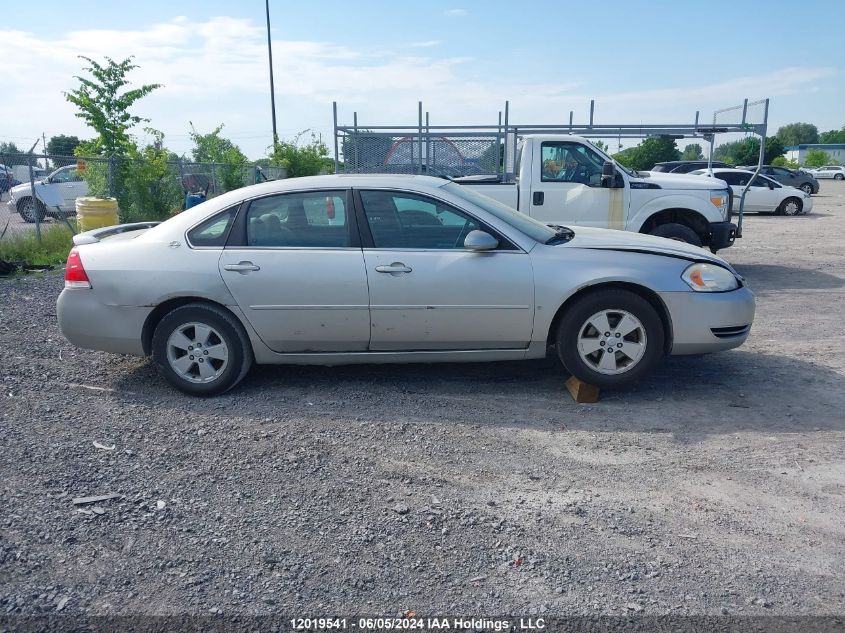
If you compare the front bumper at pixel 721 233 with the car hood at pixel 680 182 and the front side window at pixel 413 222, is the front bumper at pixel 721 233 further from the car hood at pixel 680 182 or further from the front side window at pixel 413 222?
the front side window at pixel 413 222

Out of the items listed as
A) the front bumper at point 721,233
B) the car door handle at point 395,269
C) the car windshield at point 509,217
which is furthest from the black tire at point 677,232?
the car door handle at point 395,269

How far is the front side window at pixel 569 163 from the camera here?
33.2 ft

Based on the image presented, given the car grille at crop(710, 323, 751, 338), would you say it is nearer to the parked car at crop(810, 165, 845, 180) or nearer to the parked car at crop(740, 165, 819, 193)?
the parked car at crop(740, 165, 819, 193)

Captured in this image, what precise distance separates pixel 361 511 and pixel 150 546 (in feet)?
3.28

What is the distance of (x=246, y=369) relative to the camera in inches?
216

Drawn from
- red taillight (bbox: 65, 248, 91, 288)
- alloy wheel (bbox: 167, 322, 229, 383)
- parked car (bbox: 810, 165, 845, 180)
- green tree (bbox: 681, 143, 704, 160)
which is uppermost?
green tree (bbox: 681, 143, 704, 160)

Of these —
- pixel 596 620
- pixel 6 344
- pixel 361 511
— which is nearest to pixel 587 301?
pixel 361 511

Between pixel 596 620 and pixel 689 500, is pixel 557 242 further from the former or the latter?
pixel 596 620

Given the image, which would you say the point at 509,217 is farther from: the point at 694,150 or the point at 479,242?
the point at 694,150

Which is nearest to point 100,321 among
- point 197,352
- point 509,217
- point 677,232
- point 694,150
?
point 197,352

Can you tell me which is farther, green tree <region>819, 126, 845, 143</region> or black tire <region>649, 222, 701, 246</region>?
green tree <region>819, 126, 845, 143</region>

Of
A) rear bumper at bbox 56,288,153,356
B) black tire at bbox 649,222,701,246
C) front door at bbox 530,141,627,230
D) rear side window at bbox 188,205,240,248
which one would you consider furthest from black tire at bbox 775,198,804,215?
rear bumper at bbox 56,288,153,356

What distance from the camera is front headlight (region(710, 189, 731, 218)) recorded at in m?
10.3

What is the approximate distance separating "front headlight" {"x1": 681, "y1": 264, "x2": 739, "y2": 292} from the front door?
4.81 meters
